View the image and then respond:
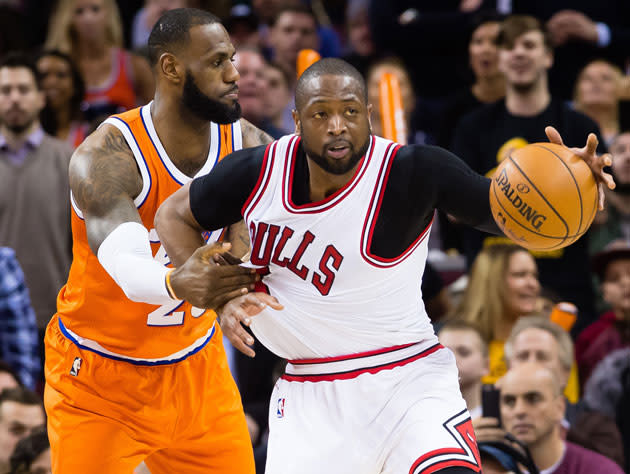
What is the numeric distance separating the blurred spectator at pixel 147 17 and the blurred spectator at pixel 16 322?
3114 mm

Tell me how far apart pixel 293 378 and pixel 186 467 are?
85cm

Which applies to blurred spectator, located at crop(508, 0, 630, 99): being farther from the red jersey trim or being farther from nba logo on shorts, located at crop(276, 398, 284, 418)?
nba logo on shorts, located at crop(276, 398, 284, 418)

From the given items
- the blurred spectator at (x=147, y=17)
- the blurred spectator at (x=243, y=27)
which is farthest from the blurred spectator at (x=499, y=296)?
the blurred spectator at (x=147, y=17)

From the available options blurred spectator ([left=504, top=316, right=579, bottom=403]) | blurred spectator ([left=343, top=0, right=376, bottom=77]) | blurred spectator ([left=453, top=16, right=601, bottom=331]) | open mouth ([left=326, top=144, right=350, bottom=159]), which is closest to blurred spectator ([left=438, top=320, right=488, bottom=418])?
blurred spectator ([left=504, top=316, right=579, bottom=403])

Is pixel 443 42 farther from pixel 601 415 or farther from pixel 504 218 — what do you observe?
pixel 504 218

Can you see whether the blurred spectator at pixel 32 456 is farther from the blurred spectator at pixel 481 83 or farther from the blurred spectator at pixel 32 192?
the blurred spectator at pixel 481 83

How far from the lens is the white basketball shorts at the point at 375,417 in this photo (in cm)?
388

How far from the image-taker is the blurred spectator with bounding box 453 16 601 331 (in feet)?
24.4

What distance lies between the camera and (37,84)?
24.8ft

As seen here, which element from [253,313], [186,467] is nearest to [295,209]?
[253,313]

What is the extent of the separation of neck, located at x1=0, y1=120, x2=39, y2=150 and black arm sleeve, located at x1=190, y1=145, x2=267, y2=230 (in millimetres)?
3544

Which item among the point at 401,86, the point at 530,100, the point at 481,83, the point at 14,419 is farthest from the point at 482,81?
the point at 14,419

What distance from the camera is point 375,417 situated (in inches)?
159

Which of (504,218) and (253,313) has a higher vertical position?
(504,218)
